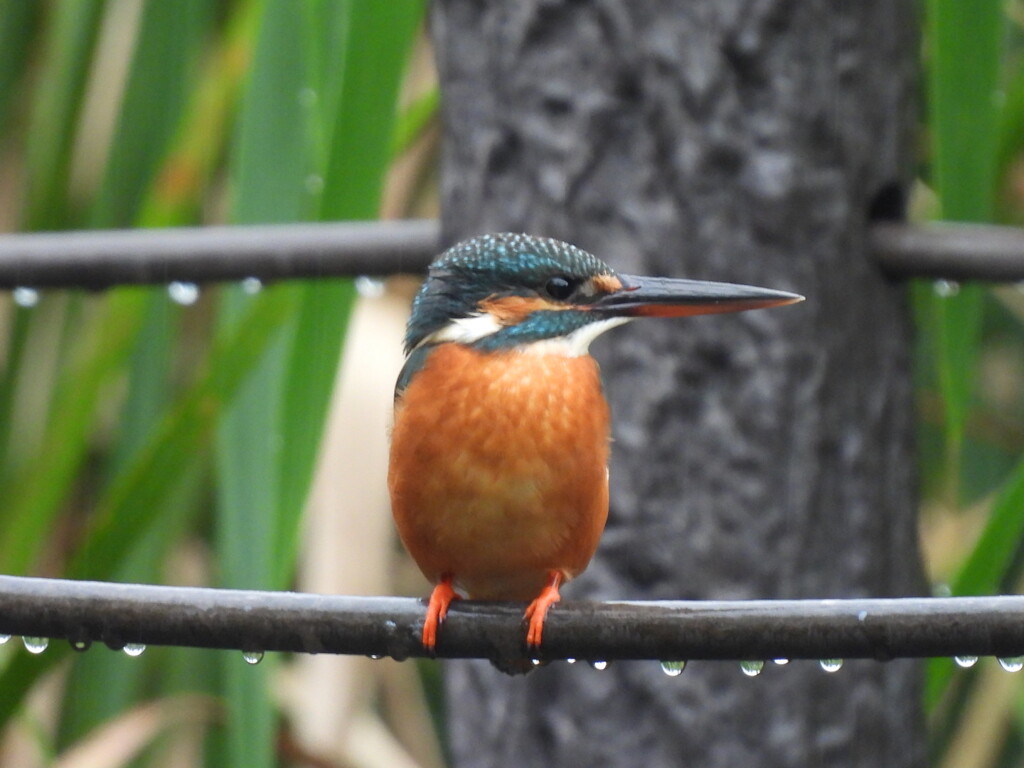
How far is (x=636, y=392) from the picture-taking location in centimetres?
171

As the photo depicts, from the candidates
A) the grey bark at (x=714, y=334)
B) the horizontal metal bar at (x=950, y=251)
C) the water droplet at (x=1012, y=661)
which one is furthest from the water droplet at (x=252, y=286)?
the water droplet at (x=1012, y=661)

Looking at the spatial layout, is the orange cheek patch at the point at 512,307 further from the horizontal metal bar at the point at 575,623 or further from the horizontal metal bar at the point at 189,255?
the horizontal metal bar at the point at 575,623

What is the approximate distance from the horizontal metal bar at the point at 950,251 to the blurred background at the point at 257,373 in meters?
0.04

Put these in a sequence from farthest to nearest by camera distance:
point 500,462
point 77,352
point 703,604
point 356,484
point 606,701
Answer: point 77,352, point 356,484, point 606,701, point 500,462, point 703,604

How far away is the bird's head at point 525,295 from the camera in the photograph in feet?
4.98

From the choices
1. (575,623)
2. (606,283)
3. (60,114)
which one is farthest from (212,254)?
(575,623)

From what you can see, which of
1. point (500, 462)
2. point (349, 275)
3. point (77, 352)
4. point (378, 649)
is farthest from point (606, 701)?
point (77, 352)

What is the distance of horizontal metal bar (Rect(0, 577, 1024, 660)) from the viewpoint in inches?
36.8

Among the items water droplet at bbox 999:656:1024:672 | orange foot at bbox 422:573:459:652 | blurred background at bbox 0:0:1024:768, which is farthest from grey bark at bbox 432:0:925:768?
water droplet at bbox 999:656:1024:672

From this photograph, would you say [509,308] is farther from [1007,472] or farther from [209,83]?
[1007,472]

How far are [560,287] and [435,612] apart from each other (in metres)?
0.52

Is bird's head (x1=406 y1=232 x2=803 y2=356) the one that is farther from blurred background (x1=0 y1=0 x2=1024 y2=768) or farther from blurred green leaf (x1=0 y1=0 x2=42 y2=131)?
blurred green leaf (x1=0 y1=0 x2=42 y2=131)

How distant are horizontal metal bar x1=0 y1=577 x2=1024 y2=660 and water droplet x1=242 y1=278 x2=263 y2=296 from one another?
0.83 meters

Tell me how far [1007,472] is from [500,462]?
1.58 m
